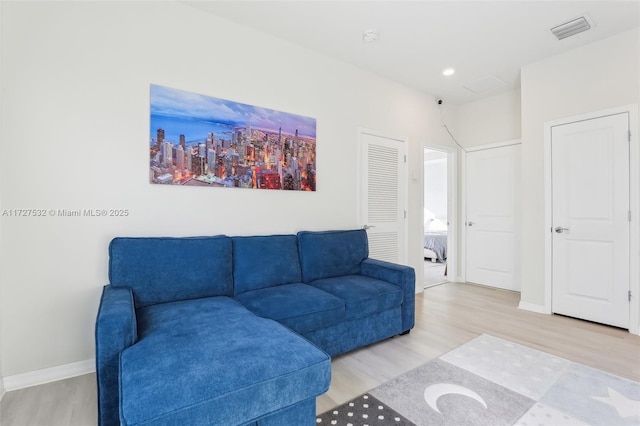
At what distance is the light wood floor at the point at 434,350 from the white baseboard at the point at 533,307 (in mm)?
83

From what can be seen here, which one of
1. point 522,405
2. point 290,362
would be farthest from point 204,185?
point 522,405

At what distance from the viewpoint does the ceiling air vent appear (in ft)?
8.71

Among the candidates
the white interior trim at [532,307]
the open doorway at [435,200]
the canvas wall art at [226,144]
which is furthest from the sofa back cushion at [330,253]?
the open doorway at [435,200]

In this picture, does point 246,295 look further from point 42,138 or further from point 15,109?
point 15,109

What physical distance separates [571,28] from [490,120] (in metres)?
1.67

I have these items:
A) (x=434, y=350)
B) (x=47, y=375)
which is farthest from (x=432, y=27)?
(x=47, y=375)

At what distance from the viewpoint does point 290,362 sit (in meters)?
1.28

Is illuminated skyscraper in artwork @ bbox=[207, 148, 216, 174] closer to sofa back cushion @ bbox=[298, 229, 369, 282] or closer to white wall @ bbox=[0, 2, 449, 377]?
white wall @ bbox=[0, 2, 449, 377]

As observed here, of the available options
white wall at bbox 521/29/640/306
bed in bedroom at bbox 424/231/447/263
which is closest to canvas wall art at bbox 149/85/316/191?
white wall at bbox 521/29/640/306

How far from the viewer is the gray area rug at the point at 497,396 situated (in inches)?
63.9

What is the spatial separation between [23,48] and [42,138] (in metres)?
0.56

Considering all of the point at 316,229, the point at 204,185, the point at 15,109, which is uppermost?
the point at 15,109

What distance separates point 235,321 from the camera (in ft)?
5.44

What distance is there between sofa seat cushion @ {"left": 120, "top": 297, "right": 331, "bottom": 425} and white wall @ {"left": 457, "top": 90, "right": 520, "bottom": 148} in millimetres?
4202
